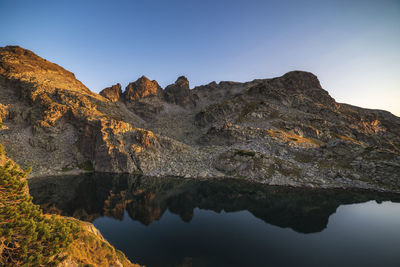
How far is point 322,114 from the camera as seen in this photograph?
362 feet

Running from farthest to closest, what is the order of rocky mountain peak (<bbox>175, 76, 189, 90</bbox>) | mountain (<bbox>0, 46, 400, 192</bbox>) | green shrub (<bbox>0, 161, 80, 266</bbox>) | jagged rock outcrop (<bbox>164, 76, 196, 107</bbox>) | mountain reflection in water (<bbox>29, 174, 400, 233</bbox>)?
1. rocky mountain peak (<bbox>175, 76, 189, 90</bbox>)
2. jagged rock outcrop (<bbox>164, 76, 196, 107</bbox>)
3. mountain (<bbox>0, 46, 400, 192</bbox>)
4. mountain reflection in water (<bbox>29, 174, 400, 233</bbox>)
5. green shrub (<bbox>0, 161, 80, 266</bbox>)

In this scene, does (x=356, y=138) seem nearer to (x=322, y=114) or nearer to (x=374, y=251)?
(x=322, y=114)

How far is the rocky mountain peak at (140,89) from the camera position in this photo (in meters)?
148

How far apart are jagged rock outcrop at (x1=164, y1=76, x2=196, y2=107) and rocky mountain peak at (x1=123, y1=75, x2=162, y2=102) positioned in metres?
9.59

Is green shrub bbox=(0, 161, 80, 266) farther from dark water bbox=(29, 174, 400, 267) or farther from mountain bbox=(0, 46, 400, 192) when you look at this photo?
mountain bbox=(0, 46, 400, 192)

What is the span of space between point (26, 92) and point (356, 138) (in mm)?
167921

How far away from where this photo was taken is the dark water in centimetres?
1986

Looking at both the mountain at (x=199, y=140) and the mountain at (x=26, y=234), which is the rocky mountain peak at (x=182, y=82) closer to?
the mountain at (x=199, y=140)

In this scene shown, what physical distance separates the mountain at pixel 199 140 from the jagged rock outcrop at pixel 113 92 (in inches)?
1315

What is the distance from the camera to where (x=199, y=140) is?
9606 cm

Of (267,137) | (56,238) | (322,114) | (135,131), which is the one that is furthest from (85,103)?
(322,114)

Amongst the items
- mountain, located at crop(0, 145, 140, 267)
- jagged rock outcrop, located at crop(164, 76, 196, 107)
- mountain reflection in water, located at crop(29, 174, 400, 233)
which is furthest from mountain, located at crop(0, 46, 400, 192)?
mountain, located at crop(0, 145, 140, 267)

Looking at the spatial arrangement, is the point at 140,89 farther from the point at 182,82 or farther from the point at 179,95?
the point at 182,82

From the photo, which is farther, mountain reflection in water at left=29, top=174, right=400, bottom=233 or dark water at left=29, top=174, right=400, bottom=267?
mountain reflection in water at left=29, top=174, right=400, bottom=233
